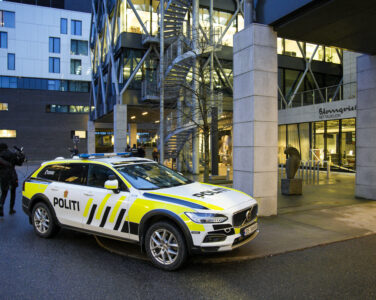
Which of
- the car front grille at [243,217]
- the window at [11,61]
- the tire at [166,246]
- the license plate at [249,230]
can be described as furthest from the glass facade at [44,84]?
the license plate at [249,230]

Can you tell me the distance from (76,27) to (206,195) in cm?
5286

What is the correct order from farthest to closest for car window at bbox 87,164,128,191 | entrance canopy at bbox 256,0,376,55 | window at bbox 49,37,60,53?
window at bbox 49,37,60,53, entrance canopy at bbox 256,0,376,55, car window at bbox 87,164,128,191

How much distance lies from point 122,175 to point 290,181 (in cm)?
817

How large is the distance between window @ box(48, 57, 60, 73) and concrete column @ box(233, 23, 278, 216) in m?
46.5

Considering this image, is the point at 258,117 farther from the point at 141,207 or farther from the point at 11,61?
the point at 11,61

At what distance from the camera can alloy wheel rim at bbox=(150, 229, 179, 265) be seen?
4.96 metres

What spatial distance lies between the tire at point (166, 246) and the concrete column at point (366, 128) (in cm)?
876

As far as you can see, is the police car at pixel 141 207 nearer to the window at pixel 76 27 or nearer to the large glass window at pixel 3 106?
the large glass window at pixel 3 106

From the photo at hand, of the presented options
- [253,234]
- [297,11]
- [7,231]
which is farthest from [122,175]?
[297,11]

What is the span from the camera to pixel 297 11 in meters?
7.91

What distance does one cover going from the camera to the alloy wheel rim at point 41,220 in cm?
683

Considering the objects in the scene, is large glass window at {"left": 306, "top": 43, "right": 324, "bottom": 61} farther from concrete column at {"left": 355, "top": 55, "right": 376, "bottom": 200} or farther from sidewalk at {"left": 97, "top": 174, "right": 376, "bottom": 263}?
sidewalk at {"left": 97, "top": 174, "right": 376, "bottom": 263}

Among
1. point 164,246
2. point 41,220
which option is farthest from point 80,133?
point 164,246

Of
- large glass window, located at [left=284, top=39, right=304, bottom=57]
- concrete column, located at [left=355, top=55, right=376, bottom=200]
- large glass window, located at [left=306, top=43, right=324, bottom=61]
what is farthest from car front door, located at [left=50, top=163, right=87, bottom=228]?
large glass window, located at [left=306, top=43, right=324, bottom=61]
